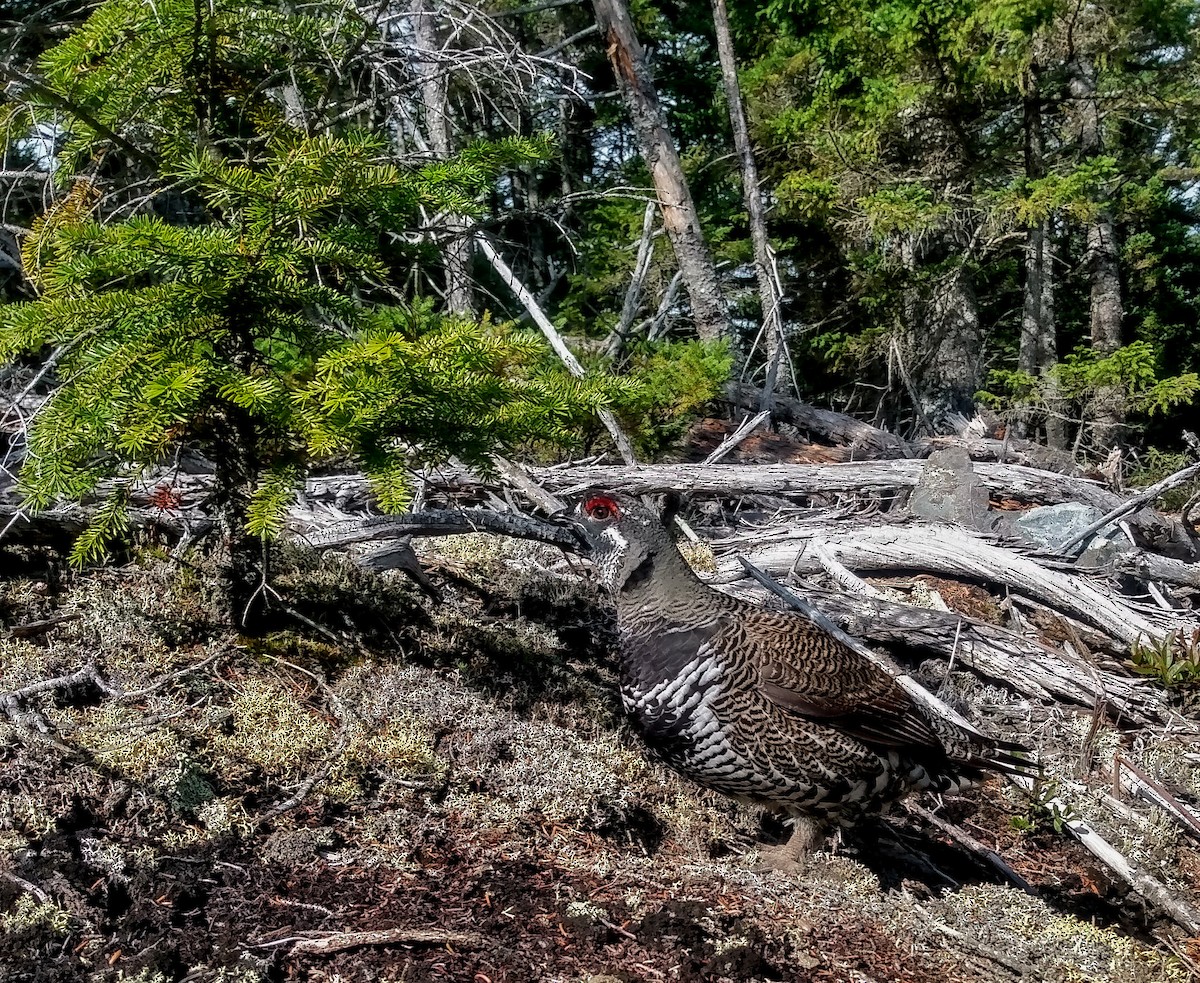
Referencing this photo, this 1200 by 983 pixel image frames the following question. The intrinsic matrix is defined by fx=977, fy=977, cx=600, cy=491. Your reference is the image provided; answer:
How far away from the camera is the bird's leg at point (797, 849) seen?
4070 millimetres

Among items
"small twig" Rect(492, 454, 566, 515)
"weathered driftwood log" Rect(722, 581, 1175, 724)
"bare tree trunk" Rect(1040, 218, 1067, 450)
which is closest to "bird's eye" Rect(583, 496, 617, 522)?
"small twig" Rect(492, 454, 566, 515)

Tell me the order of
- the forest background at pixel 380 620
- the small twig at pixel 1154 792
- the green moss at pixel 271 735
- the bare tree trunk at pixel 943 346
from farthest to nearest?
the bare tree trunk at pixel 943 346 → the small twig at pixel 1154 792 → the green moss at pixel 271 735 → the forest background at pixel 380 620

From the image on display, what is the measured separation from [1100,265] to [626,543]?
54.3ft

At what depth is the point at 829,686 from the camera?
3998 millimetres

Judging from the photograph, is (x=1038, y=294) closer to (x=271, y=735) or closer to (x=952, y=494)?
(x=952, y=494)

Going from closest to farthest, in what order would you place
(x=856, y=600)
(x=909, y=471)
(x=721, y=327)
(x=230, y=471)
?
(x=230, y=471) < (x=856, y=600) < (x=909, y=471) < (x=721, y=327)

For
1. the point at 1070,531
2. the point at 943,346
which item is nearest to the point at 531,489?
the point at 1070,531

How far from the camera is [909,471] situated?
8305 mm

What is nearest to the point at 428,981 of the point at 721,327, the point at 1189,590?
the point at 1189,590

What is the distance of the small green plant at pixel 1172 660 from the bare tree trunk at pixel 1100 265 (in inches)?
325

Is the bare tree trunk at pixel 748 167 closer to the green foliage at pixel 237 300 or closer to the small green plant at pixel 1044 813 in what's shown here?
the small green plant at pixel 1044 813

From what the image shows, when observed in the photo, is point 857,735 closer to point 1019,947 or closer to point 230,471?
point 1019,947

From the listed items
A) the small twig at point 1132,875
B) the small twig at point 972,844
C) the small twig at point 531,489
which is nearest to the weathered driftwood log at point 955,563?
the small twig at point 531,489

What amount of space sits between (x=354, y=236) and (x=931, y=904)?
352 centimetres
